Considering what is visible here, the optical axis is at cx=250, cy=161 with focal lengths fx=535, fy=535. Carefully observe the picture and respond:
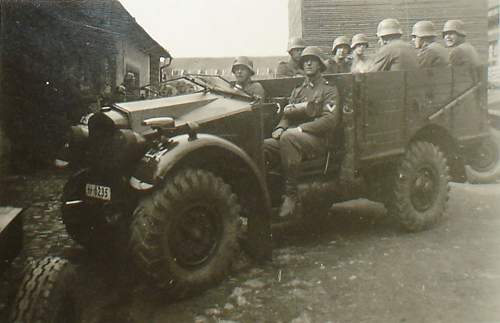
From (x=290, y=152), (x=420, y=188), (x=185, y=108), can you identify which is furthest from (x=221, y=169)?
(x=420, y=188)

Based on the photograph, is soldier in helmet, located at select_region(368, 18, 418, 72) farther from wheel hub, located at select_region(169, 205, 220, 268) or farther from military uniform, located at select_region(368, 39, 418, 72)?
wheel hub, located at select_region(169, 205, 220, 268)

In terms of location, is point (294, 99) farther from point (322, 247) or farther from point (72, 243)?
point (72, 243)

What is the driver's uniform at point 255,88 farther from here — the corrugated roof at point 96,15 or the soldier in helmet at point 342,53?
the corrugated roof at point 96,15

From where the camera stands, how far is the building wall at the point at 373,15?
55.1 ft

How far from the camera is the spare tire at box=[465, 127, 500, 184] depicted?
8.81 m

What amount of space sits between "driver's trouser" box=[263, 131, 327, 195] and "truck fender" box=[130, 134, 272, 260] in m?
0.46

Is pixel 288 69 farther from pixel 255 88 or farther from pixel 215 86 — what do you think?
pixel 215 86

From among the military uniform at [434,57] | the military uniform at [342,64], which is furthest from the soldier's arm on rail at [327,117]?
the military uniform at [342,64]

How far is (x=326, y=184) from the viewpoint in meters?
5.18

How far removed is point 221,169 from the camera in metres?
4.36

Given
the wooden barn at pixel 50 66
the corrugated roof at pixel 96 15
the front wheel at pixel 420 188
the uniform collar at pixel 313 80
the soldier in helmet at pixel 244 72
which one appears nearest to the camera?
the uniform collar at pixel 313 80

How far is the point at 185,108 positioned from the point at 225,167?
599mm

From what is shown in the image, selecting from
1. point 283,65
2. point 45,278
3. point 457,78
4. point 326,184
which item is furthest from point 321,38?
point 45,278

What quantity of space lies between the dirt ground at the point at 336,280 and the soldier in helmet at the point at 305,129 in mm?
694
